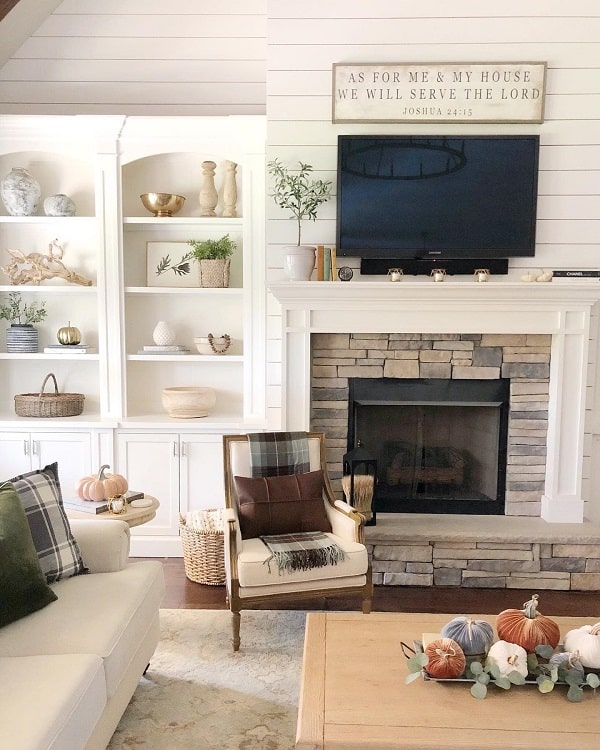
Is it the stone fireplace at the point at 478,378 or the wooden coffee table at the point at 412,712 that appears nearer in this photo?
the wooden coffee table at the point at 412,712

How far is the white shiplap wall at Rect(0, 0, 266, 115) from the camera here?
14.1 feet

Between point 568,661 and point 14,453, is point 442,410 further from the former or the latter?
point 14,453

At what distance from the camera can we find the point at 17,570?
2.23m

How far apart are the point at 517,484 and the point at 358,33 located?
2.66 meters

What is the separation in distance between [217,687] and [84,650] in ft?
2.64

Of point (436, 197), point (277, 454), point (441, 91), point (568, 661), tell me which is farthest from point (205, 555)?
point (441, 91)

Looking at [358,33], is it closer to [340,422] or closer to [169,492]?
[340,422]

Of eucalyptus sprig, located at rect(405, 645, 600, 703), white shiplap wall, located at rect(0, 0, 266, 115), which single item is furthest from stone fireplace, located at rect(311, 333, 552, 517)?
eucalyptus sprig, located at rect(405, 645, 600, 703)

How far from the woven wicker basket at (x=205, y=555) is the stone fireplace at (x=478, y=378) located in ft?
2.39

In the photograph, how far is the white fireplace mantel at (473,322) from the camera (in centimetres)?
372

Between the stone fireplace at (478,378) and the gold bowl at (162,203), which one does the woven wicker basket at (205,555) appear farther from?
the gold bowl at (162,203)

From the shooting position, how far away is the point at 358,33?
3803 mm

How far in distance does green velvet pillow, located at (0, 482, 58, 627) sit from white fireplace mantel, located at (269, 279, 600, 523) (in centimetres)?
180

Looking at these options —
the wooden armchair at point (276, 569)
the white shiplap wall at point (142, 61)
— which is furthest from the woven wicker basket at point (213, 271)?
the wooden armchair at point (276, 569)
